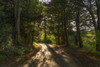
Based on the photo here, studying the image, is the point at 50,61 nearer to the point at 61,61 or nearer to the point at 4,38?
the point at 61,61

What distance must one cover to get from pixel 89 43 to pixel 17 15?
33.2ft

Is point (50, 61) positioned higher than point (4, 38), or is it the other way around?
point (4, 38)

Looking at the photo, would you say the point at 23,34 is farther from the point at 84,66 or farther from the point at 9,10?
the point at 84,66

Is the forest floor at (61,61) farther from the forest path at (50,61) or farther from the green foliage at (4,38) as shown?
the green foliage at (4,38)

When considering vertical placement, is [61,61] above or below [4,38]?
below

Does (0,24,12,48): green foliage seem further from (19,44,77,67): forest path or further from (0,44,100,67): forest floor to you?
(19,44,77,67): forest path

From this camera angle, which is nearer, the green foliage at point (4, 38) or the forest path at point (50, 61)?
the forest path at point (50, 61)

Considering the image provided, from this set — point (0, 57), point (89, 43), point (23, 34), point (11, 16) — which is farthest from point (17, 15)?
point (89, 43)

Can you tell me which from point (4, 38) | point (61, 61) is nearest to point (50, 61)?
point (61, 61)

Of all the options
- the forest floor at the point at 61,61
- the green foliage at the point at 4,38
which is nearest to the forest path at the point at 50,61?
the forest floor at the point at 61,61

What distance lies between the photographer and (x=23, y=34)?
14.1m

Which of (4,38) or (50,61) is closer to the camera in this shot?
(50,61)

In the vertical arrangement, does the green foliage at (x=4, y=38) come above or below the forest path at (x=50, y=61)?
above

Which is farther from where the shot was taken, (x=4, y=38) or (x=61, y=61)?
(x=4, y=38)
